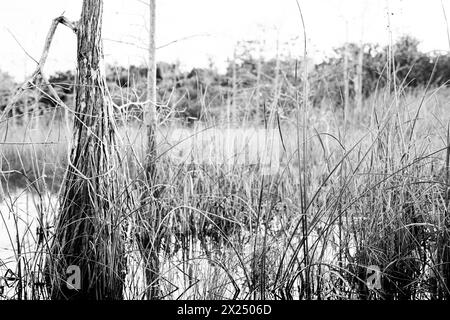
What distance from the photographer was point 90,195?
5.45 ft

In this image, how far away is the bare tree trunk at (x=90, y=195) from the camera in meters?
1.69

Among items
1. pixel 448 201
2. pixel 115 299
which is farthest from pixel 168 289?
pixel 448 201

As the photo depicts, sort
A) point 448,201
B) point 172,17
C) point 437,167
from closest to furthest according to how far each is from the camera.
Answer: point 448,201 < point 437,167 < point 172,17

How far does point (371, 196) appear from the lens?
1.73 metres

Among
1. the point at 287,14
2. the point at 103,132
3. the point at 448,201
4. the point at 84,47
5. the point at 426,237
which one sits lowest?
the point at 426,237

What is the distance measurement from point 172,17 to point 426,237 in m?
5.20

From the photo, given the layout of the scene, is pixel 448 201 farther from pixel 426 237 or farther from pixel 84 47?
pixel 84 47

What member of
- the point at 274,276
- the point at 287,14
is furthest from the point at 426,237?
the point at 287,14

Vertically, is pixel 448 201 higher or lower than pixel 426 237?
higher

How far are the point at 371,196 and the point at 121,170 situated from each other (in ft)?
3.02

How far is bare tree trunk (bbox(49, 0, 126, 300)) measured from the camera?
1.69m

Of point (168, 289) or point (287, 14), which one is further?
point (287, 14)

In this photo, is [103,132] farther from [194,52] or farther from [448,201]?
[194,52]
